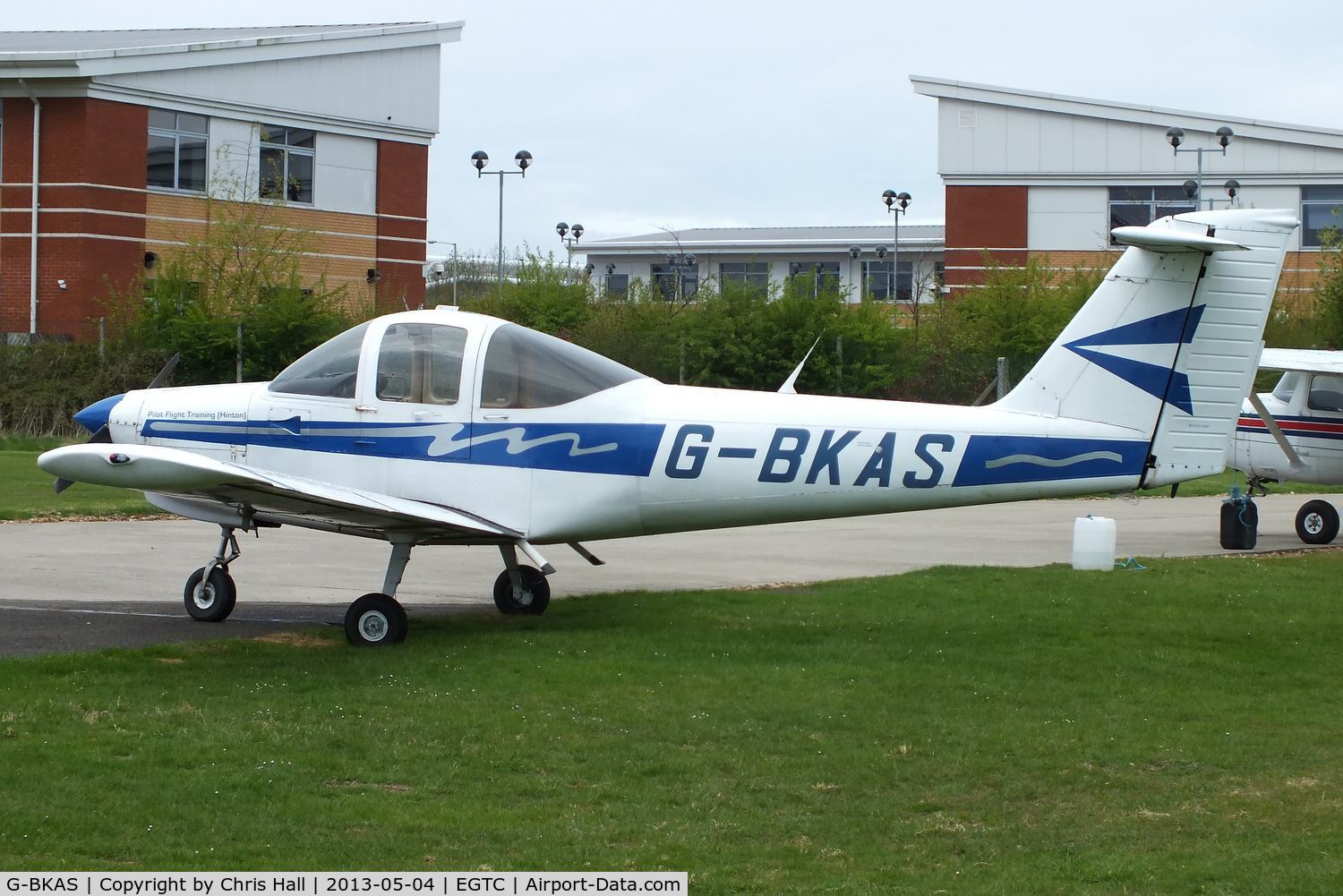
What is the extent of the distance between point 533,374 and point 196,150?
30.7 meters

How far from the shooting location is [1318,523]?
16.4 meters

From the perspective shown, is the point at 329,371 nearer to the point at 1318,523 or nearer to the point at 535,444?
the point at 535,444

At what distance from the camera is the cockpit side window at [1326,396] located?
644 inches

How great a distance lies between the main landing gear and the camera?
30.1ft

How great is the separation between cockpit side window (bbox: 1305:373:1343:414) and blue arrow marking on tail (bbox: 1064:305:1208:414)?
27.4 ft

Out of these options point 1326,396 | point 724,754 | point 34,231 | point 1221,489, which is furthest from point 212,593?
point 34,231

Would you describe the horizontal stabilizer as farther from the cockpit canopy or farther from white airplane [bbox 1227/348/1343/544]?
white airplane [bbox 1227/348/1343/544]

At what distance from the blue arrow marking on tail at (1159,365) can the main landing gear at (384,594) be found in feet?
13.9

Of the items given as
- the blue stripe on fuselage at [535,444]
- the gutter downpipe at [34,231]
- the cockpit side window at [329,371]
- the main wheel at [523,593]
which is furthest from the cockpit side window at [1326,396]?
the gutter downpipe at [34,231]

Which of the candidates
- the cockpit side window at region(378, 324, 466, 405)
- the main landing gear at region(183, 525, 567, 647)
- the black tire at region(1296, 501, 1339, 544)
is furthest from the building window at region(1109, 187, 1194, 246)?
the cockpit side window at region(378, 324, 466, 405)

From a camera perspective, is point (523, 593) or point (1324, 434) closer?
point (523, 593)

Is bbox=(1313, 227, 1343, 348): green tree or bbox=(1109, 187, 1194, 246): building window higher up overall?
bbox=(1109, 187, 1194, 246): building window
